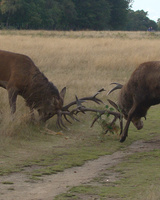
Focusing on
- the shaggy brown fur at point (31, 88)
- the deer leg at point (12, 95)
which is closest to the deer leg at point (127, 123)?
the shaggy brown fur at point (31, 88)

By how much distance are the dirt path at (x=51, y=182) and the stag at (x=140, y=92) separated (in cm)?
143

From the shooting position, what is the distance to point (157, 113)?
11.6 m

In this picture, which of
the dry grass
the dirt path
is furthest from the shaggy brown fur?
the dry grass

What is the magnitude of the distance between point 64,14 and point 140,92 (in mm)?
64492

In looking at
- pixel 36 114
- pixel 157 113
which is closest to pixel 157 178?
pixel 36 114

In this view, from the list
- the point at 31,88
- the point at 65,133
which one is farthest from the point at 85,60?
the point at 65,133

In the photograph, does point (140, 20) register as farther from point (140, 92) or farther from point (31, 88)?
point (140, 92)

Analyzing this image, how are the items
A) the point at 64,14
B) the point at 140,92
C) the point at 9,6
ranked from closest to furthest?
the point at 140,92, the point at 9,6, the point at 64,14

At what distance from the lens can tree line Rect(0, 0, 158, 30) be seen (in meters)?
60.6

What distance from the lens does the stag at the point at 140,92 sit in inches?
322

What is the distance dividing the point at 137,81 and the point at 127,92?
444 millimetres

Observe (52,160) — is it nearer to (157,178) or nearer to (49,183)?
(49,183)

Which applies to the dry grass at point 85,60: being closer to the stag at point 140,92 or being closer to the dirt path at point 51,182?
the stag at point 140,92

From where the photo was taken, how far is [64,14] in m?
71.4
